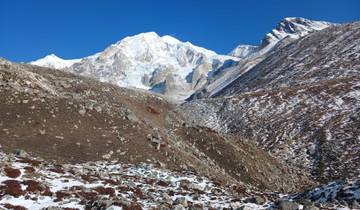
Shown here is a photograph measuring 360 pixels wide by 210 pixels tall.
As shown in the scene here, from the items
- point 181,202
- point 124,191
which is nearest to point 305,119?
point 124,191

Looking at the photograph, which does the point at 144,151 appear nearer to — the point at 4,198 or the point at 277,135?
the point at 4,198

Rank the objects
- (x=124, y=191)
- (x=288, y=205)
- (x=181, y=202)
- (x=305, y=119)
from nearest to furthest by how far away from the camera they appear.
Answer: (x=288, y=205) → (x=181, y=202) → (x=124, y=191) → (x=305, y=119)

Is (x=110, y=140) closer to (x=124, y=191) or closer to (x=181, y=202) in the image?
(x=124, y=191)

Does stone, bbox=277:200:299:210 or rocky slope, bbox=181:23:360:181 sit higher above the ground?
rocky slope, bbox=181:23:360:181

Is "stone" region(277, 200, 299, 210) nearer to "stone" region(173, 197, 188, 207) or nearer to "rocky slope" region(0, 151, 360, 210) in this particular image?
"rocky slope" region(0, 151, 360, 210)

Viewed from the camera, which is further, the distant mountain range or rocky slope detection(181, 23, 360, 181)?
rocky slope detection(181, 23, 360, 181)

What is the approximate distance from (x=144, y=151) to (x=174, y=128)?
59.8 feet

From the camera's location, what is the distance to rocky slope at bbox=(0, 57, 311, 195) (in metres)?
41.4

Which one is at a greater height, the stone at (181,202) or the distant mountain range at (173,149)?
the distant mountain range at (173,149)

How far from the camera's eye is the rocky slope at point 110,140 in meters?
41.4

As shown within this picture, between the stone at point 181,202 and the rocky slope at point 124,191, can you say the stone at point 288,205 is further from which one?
the stone at point 181,202

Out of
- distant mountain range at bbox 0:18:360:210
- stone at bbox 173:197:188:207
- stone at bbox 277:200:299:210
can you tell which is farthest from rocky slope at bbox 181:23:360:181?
stone at bbox 173:197:188:207

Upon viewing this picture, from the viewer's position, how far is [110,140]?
44.2m

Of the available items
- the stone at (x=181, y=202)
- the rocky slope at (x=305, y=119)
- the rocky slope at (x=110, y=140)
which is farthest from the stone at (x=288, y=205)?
the rocky slope at (x=305, y=119)
